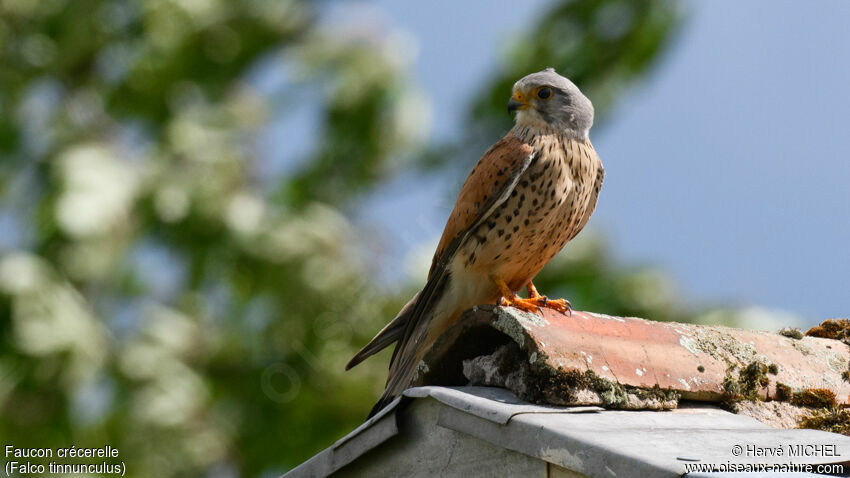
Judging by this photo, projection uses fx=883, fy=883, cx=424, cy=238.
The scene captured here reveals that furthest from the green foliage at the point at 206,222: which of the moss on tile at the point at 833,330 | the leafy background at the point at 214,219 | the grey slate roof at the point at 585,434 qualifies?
the grey slate roof at the point at 585,434

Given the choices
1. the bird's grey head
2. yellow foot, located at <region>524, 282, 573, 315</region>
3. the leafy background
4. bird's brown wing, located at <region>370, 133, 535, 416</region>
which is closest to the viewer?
yellow foot, located at <region>524, 282, 573, 315</region>

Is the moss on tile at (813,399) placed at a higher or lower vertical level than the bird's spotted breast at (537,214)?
lower

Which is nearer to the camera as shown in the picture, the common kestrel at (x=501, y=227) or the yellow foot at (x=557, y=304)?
the yellow foot at (x=557, y=304)

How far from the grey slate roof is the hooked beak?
1.27 meters

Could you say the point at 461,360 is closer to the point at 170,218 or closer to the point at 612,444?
the point at 612,444

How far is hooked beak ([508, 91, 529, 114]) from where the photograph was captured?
9.93 ft

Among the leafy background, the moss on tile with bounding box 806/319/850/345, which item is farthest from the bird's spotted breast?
the leafy background

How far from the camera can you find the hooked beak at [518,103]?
3025 mm

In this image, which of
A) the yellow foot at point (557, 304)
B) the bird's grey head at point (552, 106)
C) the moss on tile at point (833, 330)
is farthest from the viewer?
the bird's grey head at point (552, 106)

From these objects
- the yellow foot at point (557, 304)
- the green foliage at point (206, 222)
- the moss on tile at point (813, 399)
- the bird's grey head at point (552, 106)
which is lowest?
the moss on tile at point (813, 399)

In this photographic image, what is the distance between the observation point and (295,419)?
9102 millimetres

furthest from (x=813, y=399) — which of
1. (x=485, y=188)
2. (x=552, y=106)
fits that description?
(x=552, y=106)

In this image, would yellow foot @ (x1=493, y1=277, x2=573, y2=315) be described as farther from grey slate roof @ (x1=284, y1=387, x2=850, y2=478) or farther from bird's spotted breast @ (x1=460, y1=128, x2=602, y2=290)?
grey slate roof @ (x1=284, y1=387, x2=850, y2=478)

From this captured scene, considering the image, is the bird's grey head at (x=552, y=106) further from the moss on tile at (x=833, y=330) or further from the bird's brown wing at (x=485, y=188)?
the moss on tile at (x=833, y=330)
